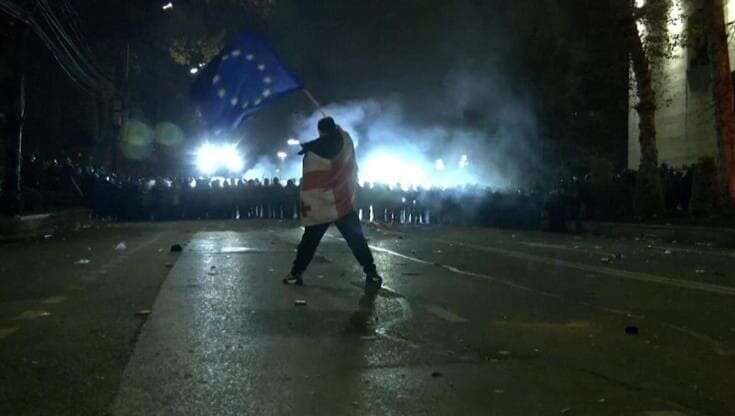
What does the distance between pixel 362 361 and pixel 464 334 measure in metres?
1.29

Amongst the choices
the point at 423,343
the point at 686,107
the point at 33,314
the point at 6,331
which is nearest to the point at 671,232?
the point at 686,107

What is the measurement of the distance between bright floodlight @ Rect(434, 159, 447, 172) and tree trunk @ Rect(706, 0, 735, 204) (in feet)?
120

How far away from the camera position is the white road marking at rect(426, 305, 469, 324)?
7.53 meters

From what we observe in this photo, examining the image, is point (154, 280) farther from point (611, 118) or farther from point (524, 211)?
point (611, 118)

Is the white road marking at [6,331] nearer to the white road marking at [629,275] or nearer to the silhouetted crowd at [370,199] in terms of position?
the white road marking at [629,275]

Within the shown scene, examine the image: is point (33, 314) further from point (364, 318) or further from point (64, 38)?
point (64, 38)

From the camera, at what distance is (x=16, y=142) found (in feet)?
72.4

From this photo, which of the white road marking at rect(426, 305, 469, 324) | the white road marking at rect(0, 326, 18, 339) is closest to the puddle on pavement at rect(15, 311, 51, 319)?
the white road marking at rect(0, 326, 18, 339)

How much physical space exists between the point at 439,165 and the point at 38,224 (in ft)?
130

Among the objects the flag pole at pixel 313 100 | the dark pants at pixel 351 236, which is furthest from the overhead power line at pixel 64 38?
the dark pants at pixel 351 236

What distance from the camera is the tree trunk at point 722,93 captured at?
71.1ft

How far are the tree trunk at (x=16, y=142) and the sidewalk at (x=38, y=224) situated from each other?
54 cm

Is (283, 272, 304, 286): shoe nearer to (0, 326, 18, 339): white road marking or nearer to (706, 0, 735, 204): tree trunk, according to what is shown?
(0, 326, 18, 339): white road marking

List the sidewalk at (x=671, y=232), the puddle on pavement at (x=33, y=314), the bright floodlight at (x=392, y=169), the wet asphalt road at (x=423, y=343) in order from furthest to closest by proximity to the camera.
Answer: the bright floodlight at (x=392, y=169) < the sidewalk at (x=671, y=232) < the puddle on pavement at (x=33, y=314) < the wet asphalt road at (x=423, y=343)
